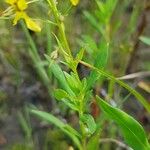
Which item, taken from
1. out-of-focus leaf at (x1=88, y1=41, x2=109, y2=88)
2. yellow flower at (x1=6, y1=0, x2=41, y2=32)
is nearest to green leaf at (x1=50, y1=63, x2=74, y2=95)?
out-of-focus leaf at (x1=88, y1=41, x2=109, y2=88)

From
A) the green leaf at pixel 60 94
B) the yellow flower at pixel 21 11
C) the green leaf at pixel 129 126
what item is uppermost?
the yellow flower at pixel 21 11

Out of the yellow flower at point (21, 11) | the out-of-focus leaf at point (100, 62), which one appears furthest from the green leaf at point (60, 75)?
the yellow flower at point (21, 11)

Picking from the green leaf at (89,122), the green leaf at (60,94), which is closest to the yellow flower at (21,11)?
the green leaf at (60,94)

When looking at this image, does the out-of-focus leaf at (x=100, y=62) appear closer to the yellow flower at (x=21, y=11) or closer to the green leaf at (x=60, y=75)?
the green leaf at (x=60, y=75)

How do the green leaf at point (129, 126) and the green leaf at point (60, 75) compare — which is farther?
the green leaf at point (60, 75)

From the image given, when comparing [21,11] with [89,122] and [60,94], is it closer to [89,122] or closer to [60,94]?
[60,94]

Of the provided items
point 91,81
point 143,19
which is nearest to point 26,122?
point 143,19

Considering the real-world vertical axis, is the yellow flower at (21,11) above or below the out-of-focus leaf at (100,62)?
above

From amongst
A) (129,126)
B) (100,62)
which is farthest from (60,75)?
(129,126)
